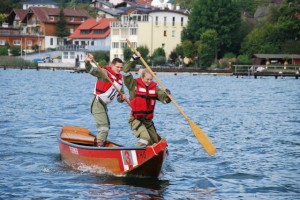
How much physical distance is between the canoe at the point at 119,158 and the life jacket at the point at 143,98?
3.37 feet

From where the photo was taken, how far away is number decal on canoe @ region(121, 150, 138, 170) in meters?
17.0

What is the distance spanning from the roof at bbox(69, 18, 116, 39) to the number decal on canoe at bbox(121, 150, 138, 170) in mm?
121159

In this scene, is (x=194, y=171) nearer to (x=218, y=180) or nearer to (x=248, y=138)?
(x=218, y=180)

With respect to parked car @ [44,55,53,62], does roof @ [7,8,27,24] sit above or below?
above

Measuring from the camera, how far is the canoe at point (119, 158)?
55.2ft

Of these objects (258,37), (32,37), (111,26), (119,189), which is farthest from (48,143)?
(32,37)

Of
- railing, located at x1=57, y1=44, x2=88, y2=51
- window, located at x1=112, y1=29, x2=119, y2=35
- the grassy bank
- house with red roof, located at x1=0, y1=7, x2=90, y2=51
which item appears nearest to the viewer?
the grassy bank

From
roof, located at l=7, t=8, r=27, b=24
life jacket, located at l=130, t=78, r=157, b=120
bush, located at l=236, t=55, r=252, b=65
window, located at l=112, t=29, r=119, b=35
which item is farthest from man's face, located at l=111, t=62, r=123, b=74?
roof, located at l=7, t=8, r=27, b=24

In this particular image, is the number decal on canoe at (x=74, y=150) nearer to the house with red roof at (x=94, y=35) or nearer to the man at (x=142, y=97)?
the man at (x=142, y=97)

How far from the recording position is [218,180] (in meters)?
18.5

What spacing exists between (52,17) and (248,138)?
13072 cm

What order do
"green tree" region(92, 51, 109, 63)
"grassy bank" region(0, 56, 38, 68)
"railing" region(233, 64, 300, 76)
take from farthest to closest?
"grassy bank" region(0, 56, 38, 68) → "green tree" region(92, 51, 109, 63) → "railing" region(233, 64, 300, 76)

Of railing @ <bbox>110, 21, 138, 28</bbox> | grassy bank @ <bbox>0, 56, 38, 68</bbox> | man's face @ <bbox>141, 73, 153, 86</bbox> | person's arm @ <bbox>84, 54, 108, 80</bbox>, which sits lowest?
grassy bank @ <bbox>0, 56, 38, 68</bbox>

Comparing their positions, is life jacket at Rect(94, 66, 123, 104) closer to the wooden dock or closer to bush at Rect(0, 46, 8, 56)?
the wooden dock
